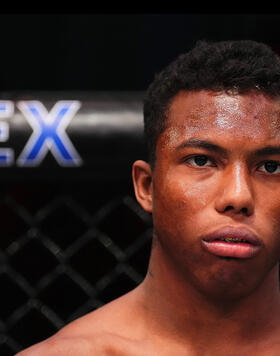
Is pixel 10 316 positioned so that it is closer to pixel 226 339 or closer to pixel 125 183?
pixel 125 183

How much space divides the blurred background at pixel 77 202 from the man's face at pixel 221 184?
0.62 m

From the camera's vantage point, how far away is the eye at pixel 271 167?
4.62 ft

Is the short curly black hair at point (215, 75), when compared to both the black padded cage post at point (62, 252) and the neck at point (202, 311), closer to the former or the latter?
the neck at point (202, 311)

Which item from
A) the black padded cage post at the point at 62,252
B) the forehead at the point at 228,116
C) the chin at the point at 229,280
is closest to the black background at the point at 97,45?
the black padded cage post at the point at 62,252

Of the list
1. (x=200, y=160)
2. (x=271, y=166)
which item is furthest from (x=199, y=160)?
(x=271, y=166)

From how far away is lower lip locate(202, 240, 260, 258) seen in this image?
1364 mm

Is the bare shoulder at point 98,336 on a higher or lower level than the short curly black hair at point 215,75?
lower

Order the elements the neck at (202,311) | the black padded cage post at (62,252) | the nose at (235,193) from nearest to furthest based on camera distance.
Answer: the nose at (235,193), the neck at (202,311), the black padded cage post at (62,252)

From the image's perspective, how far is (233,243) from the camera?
1364 millimetres

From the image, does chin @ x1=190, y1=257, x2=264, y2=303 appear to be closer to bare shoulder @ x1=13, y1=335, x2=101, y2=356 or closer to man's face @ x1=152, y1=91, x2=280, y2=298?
man's face @ x1=152, y1=91, x2=280, y2=298

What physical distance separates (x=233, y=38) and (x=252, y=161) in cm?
75

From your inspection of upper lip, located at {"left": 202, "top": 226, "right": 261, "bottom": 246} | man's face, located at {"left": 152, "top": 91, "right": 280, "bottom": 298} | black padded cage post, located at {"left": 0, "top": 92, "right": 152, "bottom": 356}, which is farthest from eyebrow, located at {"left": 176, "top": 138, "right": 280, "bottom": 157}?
black padded cage post, located at {"left": 0, "top": 92, "right": 152, "bottom": 356}

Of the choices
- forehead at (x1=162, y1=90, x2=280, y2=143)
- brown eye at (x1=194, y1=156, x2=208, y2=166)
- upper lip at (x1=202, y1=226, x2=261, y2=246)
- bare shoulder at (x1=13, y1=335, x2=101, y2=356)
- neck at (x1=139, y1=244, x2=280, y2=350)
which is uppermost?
forehead at (x1=162, y1=90, x2=280, y2=143)

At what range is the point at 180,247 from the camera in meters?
1.43
